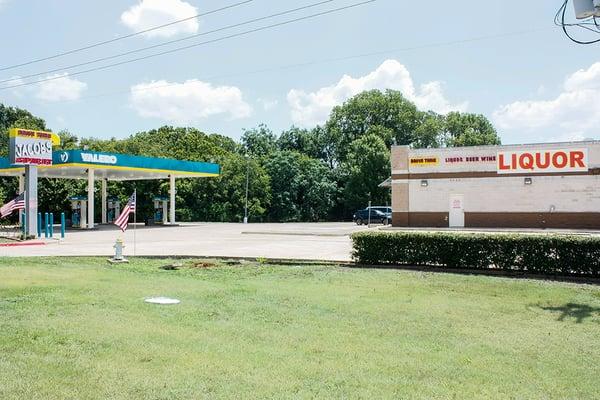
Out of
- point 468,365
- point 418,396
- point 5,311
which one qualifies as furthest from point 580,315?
point 5,311

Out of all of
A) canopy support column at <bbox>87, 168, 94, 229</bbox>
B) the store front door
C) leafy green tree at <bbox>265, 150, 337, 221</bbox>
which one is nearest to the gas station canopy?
canopy support column at <bbox>87, 168, 94, 229</bbox>

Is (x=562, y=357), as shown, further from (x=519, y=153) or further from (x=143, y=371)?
(x=519, y=153)

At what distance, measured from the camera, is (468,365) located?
6004 millimetres

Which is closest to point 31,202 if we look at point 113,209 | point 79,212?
point 79,212

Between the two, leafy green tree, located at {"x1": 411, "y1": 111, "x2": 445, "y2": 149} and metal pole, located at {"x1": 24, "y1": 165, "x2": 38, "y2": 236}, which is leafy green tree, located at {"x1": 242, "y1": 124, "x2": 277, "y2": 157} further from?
metal pole, located at {"x1": 24, "y1": 165, "x2": 38, "y2": 236}

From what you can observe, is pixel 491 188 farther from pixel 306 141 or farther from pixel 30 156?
pixel 306 141

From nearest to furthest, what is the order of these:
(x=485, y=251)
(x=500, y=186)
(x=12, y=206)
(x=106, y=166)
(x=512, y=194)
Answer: (x=485, y=251), (x=12, y=206), (x=512, y=194), (x=500, y=186), (x=106, y=166)

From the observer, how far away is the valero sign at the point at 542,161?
33.5 meters

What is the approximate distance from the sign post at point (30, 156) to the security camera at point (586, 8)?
26.4 meters

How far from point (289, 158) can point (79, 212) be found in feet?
89.7

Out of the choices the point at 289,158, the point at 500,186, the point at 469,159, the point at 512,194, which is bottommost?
the point at 512,194

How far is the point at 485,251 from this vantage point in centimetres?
1404

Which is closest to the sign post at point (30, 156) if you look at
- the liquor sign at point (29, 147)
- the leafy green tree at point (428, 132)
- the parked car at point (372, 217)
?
the liquor sign at point (29, 147)

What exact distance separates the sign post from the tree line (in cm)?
2115
